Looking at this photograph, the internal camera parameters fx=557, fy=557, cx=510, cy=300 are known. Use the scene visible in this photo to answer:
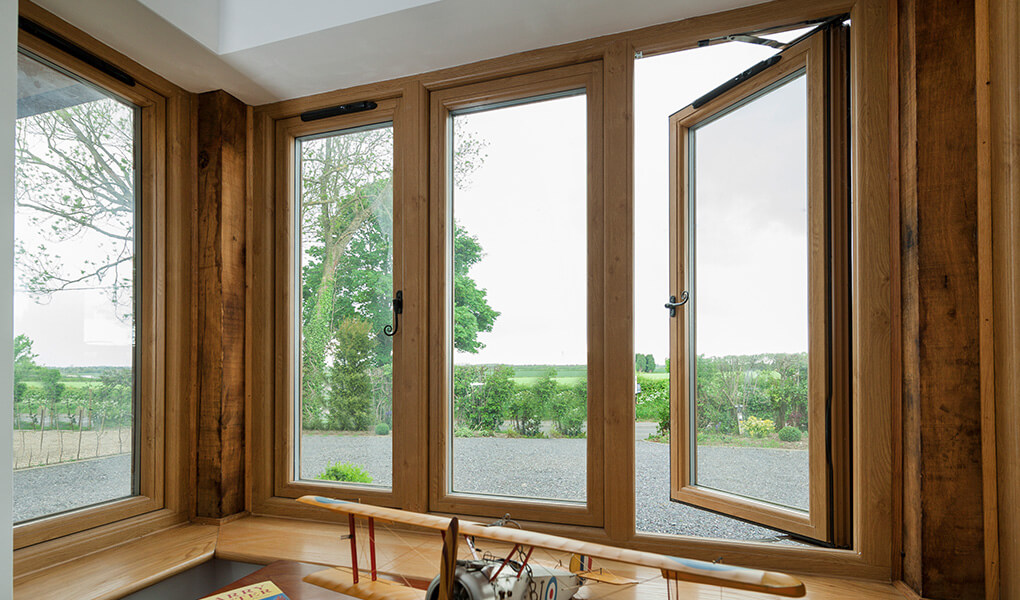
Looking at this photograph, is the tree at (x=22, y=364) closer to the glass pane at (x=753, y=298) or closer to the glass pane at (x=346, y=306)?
the glass pane at (x=346, y=306)

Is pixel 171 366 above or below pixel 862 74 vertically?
below

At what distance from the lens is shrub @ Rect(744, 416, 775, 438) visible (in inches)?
73.7

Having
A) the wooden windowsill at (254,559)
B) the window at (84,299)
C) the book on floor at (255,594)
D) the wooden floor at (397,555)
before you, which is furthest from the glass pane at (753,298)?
the window at (84,299)

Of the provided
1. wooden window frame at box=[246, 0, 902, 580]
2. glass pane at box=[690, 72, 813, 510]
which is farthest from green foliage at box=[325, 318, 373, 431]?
glass pane at box=[690, 72, 813, 510]

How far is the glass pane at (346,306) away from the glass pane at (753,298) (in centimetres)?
126

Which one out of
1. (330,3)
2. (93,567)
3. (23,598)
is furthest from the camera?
(330,3)

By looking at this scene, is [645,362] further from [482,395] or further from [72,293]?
[72,293]

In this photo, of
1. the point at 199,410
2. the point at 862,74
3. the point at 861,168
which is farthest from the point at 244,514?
the point at 862,74

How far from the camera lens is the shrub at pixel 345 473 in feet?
7.68

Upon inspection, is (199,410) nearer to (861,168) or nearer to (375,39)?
(375,39)

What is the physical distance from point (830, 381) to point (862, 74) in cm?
94

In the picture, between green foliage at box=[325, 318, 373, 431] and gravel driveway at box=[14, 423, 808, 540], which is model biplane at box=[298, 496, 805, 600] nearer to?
gravel driveway at box=[14, 423, 808, 540]

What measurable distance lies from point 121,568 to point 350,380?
975 millimetres

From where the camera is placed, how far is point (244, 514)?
2.44 meters
